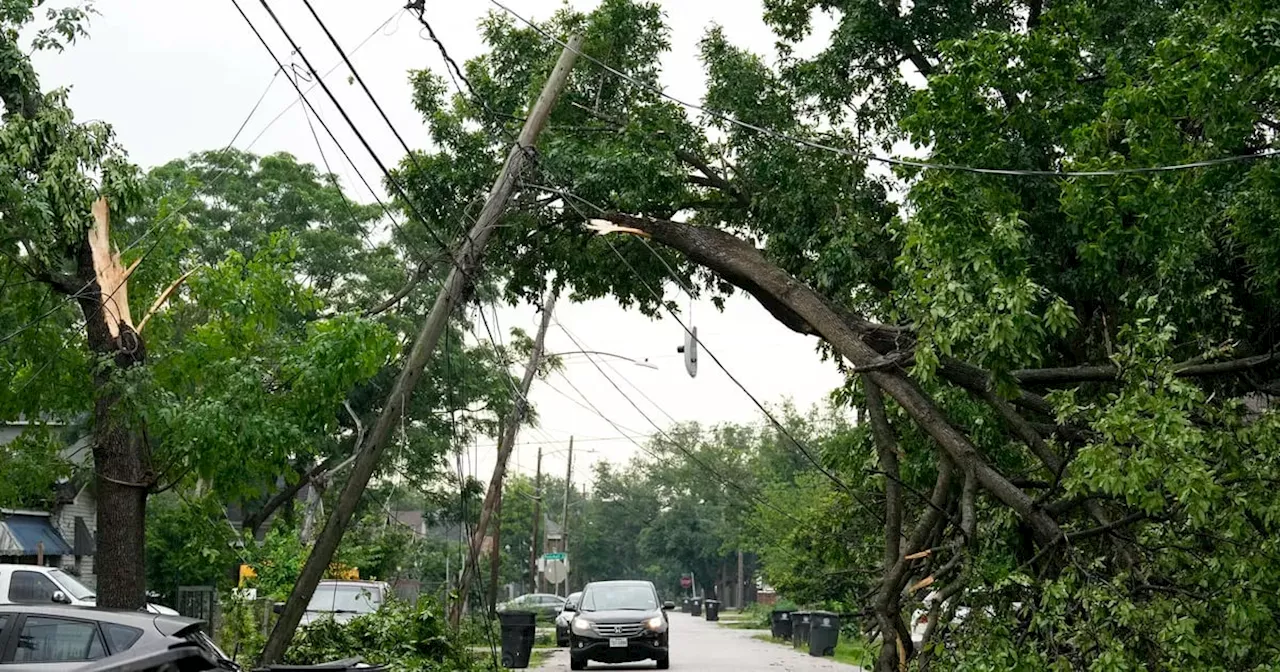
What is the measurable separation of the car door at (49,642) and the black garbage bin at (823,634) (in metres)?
22.8

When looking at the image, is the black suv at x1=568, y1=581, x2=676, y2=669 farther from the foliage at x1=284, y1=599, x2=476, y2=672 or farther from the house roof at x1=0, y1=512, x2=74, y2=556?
the house roof at x1=0, y1=512, x2=74, y2=556

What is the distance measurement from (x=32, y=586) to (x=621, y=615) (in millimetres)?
10232

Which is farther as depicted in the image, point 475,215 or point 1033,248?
point 475,215

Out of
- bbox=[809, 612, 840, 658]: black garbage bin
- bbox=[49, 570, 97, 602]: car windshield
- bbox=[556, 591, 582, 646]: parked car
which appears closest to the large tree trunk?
bbox=[49, 570, 97, 602]: car windshield

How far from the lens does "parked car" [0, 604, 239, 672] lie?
34.1 ft

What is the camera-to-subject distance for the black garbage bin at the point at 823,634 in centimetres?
3203

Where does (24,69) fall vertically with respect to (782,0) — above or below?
below

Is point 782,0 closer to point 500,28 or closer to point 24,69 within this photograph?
point 500,28

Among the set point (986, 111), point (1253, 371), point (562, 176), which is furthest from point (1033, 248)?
point (562, 176)

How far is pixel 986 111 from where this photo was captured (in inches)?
588

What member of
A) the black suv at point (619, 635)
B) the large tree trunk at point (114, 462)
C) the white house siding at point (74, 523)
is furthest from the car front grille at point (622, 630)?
the white house siding at point (74, 523)

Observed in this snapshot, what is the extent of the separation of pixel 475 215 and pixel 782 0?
16.2 feet

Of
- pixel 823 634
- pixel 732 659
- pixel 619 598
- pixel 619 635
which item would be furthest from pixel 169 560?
pixel 823 634

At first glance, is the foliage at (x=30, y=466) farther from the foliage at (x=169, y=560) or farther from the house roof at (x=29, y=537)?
the house roof at (x=29, y=537)
